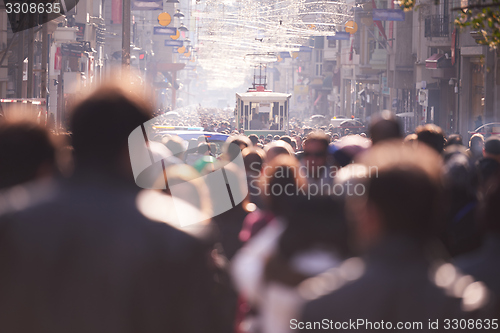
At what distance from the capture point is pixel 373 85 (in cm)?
5828

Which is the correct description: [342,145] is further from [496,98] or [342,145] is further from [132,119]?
[496,98]

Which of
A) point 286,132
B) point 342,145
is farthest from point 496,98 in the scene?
point 342,145

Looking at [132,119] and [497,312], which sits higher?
[132,119]

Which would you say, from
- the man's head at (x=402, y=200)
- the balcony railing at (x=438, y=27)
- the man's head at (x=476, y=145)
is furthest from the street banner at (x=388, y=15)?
the man's head at (x=402, y=200)

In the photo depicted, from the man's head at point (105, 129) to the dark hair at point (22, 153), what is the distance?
32cm

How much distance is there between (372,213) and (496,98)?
2488cm

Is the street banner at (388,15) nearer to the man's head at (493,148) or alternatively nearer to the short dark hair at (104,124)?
the man's head at (493,148)

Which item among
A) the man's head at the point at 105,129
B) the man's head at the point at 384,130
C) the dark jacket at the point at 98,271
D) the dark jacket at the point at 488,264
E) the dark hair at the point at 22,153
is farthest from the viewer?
the man's head at the point at 384,130

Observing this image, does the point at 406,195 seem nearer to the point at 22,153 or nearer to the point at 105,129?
the point at 105,129

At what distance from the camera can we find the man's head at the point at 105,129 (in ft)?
9.20

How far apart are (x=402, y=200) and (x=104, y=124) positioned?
115cm

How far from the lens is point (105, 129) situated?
2.82 meters

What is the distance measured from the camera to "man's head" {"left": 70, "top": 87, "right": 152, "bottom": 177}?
2.80 metres

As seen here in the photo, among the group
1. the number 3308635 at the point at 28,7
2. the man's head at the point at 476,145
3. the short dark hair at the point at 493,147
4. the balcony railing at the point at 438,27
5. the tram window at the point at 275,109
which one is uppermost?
the balcony railing at the point at 438,27
